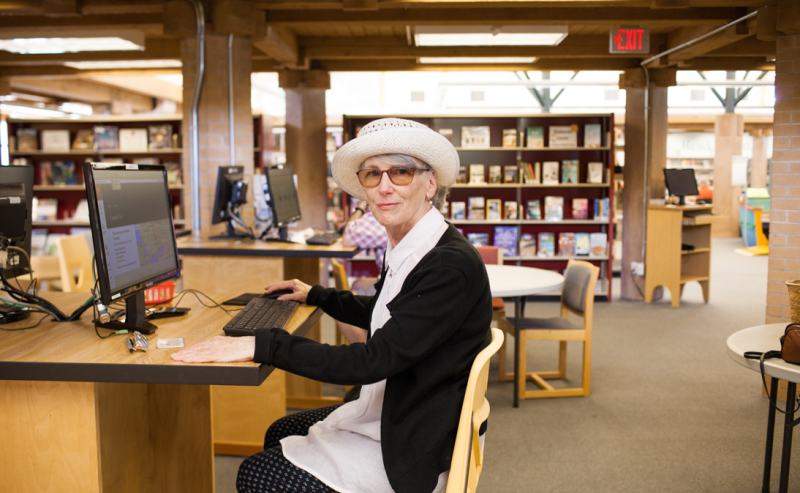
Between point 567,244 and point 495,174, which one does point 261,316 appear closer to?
point 495,174

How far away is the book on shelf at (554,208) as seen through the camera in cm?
738

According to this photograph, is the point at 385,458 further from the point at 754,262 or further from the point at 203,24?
the point at 754,262

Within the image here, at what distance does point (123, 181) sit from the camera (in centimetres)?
174

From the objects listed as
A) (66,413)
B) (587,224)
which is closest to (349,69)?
(587,224)

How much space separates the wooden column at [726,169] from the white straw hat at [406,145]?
14.6 m

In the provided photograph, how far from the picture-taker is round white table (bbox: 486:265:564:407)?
356cm

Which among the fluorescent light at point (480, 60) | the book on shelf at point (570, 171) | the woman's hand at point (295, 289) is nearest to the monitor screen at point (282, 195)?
the woman's hand at point (295, 289)

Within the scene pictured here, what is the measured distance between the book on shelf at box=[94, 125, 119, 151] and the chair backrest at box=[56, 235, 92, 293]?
3.35 metres

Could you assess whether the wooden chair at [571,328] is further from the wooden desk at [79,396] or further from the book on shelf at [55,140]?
the book on shelf at [55,140]

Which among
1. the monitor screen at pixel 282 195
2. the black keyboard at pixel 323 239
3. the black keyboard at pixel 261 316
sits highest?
the monitor screen at pixel 282 195

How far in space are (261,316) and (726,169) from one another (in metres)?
15.3

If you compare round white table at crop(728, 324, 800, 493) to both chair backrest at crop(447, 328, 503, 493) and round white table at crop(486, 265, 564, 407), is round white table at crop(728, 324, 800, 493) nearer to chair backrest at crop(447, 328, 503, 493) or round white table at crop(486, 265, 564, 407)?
chair backrest at crop(447, 328, 503, 493)

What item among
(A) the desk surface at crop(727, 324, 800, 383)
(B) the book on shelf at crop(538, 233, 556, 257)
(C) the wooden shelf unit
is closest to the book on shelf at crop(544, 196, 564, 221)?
(B) the book on shelf at crop(538, 233, 556, 257)

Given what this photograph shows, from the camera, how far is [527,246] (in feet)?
24.5
